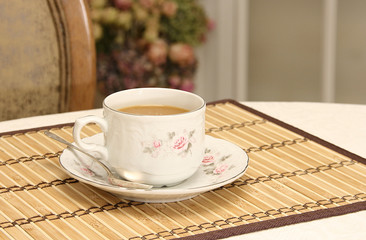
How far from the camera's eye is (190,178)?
0.91 m

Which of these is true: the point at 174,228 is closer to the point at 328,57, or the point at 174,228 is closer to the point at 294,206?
the point at 294,206

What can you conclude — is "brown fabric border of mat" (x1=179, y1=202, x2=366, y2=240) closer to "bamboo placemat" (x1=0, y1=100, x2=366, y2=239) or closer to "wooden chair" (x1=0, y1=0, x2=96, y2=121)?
"bamboo placemat" (x1=0, y1=100, x2=366, y2=239)

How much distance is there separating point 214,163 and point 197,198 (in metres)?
0.09

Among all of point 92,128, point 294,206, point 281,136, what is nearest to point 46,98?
point 92,128

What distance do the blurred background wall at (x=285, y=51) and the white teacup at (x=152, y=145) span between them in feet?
6.48

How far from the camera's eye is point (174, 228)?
0.78 metres

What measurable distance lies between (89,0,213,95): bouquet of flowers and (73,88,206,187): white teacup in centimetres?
206

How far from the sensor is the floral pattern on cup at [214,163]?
3.01 feet

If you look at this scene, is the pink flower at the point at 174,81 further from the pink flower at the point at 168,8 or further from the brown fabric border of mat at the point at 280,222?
the brown fabric border of mat at the point at 280,222

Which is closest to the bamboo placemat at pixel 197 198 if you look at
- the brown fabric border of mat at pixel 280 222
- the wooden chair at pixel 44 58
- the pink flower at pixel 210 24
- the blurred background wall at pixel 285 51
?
the brown fabric border of mat at pixel 280 222

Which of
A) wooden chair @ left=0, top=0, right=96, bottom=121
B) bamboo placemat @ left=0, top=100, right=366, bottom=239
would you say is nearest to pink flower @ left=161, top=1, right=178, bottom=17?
wooden chair @ left=0, top=0, right=96, bottom=121

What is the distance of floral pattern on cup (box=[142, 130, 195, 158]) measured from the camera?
0.84 metres

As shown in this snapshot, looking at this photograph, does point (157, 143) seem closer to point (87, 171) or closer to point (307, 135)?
point (87, 171)

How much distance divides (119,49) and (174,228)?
2.25 metres
